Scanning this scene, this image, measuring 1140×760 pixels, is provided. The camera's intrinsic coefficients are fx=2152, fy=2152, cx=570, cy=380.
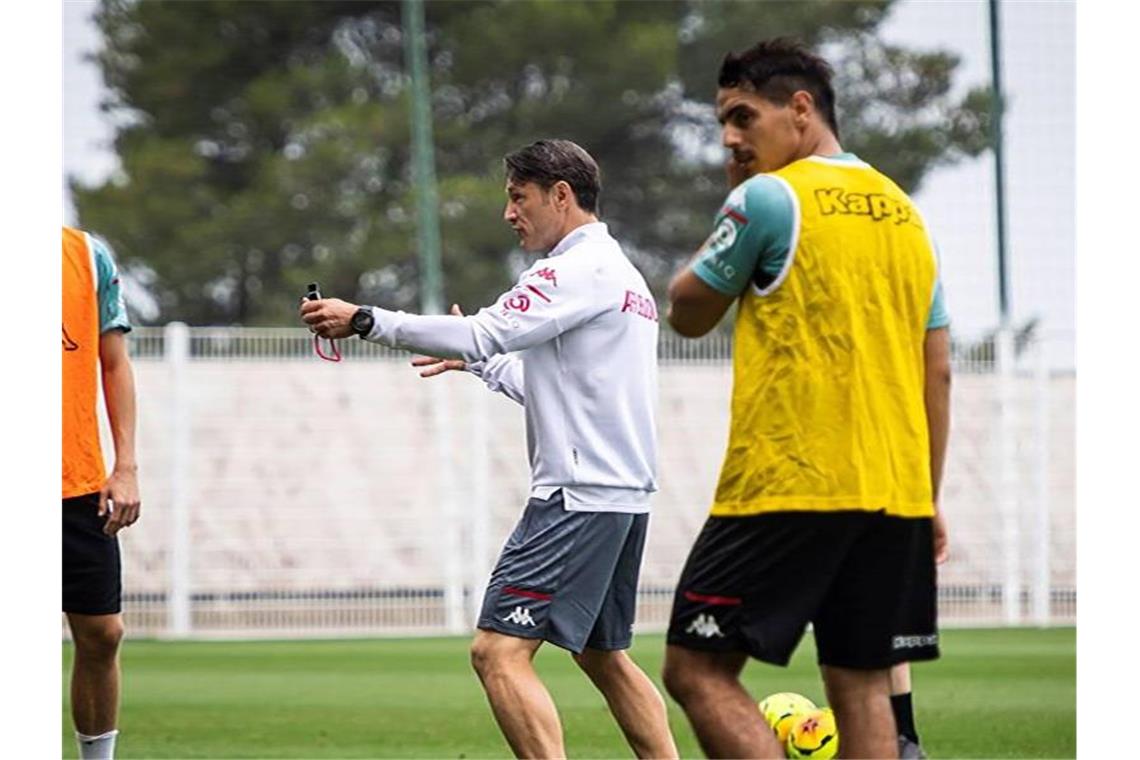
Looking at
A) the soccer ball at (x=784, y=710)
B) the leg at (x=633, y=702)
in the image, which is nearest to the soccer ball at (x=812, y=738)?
the soccer ball at (x=784, y=710)

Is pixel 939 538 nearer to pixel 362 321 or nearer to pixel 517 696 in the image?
pixel 517 696

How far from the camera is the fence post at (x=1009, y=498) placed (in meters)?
18.2

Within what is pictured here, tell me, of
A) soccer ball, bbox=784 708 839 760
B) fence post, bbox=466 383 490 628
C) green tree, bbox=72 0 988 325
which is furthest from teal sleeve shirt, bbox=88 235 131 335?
green tree, bbox=72 0 988 325

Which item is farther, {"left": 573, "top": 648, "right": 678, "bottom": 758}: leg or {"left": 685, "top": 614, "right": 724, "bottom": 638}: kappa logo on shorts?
{"left": 573, "top": 648, "right": 678, "bottom": 758}: leg

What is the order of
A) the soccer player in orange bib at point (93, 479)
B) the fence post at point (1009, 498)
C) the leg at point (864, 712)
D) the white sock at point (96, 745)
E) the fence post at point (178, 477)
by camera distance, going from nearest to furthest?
the leg at point (864, 712), the soccer player in orange bib at point (93, 479), the white sock at point (96, 745), the fence post at point (178, 477), the fence post at point (1009, 498)

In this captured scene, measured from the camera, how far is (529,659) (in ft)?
18.4

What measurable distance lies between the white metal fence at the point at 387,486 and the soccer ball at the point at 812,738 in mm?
9984

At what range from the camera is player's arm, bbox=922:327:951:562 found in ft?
16.0

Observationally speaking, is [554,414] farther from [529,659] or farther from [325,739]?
[325,739]

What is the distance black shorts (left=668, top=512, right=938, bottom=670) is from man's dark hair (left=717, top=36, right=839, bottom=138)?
0.92 meters

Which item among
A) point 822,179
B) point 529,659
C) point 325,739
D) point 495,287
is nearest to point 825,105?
point 822,179

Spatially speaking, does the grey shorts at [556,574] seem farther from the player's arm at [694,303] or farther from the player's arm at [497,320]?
the player's arm at [694,303]

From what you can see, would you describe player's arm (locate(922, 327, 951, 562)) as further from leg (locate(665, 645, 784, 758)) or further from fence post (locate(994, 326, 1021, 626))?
fence post (locate(994, 326, 1021, 626))

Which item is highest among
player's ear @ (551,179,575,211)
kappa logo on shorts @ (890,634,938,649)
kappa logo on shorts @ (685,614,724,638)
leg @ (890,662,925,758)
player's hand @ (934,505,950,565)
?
player's ear @ (551,179,575,211)
